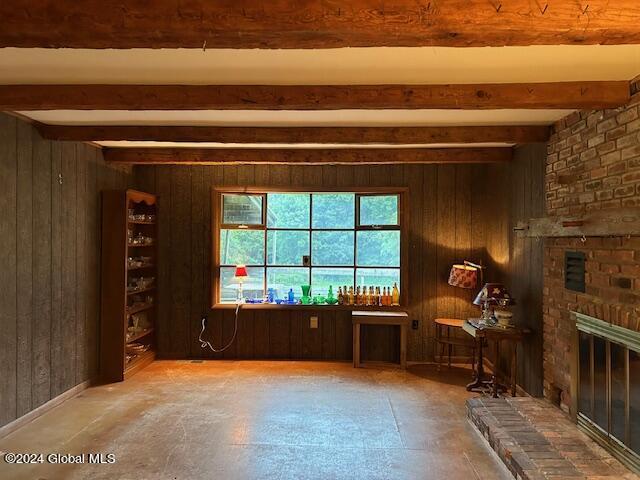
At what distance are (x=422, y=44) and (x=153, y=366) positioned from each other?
4.75m

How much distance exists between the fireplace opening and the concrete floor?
0.75 meters

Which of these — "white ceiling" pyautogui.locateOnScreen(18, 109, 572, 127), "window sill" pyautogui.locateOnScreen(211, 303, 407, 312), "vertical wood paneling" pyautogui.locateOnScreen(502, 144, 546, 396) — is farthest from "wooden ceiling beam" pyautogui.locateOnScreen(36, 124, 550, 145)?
"window sill" pyautogui.locateOnScreen(211, 303, 407, 312)

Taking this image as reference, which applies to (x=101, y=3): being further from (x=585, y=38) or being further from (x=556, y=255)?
(x=556, y=255)

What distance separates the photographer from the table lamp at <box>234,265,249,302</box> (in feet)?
17.1

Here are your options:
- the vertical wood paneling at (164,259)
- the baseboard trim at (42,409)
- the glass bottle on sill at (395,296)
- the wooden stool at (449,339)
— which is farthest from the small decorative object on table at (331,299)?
the baseboard trim at (42,409)

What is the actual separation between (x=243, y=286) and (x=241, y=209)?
102 centimetres

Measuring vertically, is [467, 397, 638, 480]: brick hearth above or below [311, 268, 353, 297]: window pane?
below

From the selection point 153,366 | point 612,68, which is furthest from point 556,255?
point 153,366

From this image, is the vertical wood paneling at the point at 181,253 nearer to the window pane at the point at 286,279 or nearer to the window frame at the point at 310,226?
the window frame at the point at 310,226

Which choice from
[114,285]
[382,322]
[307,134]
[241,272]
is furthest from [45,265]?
[382,322]

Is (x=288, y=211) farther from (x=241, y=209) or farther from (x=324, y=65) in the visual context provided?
(x=324, y=65)

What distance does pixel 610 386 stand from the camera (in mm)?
2814

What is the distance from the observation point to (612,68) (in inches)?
98.0

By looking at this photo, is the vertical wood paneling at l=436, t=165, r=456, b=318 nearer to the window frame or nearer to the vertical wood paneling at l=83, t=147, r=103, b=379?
the window frame
